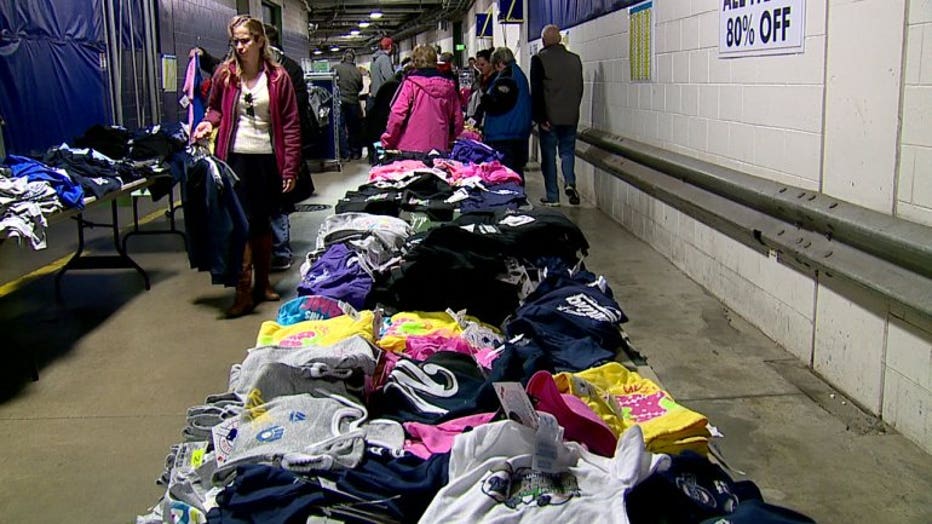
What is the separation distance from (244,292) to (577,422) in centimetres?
381

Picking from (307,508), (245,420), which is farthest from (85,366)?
(307,508)

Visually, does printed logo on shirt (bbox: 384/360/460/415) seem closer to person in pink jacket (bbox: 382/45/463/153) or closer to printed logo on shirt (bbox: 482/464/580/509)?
printed logo on shirt (bbox: 482/464/580/509)

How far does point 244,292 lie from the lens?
5145 mm

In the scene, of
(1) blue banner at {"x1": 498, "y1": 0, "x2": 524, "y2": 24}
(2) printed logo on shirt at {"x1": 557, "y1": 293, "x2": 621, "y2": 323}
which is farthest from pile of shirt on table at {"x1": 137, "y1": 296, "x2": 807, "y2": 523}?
(1) blue banner at {"x1": 498, "y1": 0, "x2": 524, "y2": 24}

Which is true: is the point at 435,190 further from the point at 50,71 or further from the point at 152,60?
the point at 152,60

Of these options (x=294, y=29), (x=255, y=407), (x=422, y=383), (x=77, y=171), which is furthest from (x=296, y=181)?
(x=294, y=29)

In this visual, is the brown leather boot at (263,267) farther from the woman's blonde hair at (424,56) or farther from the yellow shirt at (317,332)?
the yellow shirt at (317,332)

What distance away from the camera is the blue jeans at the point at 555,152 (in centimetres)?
898

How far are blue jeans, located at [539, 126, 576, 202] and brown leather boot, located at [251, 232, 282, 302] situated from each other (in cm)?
420

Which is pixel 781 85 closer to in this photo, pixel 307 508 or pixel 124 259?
pixel 307 508

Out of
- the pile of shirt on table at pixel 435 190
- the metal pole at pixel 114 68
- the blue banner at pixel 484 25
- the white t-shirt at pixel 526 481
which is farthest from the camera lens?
the blue banner at pixel 484 25

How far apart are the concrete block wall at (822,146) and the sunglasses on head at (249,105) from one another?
2726 millimetres

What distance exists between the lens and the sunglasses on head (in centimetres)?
483

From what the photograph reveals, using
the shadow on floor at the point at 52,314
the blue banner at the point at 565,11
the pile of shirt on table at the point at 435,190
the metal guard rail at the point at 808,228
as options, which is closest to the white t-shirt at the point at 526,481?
the metal guard rail at the point at 808,228
